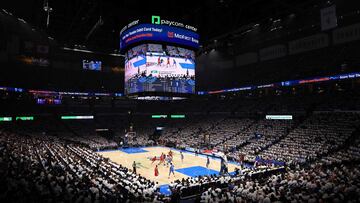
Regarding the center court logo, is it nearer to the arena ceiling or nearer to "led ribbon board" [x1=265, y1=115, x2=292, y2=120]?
the arena ceiling

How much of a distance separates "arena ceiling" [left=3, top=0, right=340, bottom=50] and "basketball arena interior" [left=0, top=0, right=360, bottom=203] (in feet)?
0.66

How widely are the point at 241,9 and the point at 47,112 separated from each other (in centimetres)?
3847

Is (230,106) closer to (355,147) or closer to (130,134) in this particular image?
(130,134)

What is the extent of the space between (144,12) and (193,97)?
1249 centimetres

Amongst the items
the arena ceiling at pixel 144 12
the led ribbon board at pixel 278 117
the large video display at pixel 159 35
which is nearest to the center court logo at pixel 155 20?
the large video display at pixel 159 35

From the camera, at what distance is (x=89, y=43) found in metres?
46.9

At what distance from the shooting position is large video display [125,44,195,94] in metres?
27.4

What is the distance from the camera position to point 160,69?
27.6 m

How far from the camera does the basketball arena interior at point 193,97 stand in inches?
629

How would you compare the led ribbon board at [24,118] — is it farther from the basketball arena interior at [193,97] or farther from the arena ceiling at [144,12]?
the arena ceiling at [144,12]

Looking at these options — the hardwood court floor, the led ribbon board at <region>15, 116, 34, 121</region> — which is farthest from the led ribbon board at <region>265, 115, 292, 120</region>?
the led ribbon board at <region>15, 116, 34, 121</region>

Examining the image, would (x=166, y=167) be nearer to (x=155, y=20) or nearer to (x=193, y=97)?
(x=193, y=97)

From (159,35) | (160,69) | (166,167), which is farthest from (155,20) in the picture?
(166,167)

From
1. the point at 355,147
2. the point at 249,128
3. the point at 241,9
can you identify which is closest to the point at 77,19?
the point at 241,9
